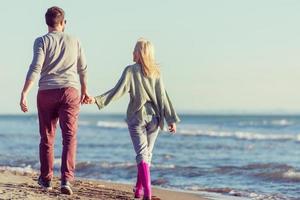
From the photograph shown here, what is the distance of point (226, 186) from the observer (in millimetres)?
10086

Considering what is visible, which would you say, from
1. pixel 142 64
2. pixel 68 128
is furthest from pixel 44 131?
pixel 142 64

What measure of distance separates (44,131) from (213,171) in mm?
5929

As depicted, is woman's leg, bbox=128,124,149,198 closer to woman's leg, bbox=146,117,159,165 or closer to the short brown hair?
woman's leg, bbox=146,117,159,165

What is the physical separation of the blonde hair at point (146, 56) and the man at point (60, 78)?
53 cm

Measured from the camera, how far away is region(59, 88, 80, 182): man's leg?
6344 millimetres

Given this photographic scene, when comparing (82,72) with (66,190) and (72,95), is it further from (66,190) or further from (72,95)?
(66,190)

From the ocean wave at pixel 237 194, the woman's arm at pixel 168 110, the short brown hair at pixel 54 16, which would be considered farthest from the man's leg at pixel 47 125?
the ocean wave at pixel 237 194

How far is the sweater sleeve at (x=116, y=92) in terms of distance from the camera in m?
6.43

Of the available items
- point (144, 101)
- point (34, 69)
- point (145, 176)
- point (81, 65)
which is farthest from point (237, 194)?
point (34, 69)

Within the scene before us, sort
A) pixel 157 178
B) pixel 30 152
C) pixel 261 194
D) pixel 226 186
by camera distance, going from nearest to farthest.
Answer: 1. pixel 261 194
2. pixel 226 186
3. pixel 157 178
4. pixel 30 152

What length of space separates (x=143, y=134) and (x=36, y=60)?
126 centimetres

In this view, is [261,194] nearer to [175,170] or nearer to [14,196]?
[175,170]

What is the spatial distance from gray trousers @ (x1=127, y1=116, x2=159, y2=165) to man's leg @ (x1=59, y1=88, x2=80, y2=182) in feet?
1.86

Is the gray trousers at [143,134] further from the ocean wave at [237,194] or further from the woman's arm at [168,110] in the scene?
the ocean wave at [237,194]
